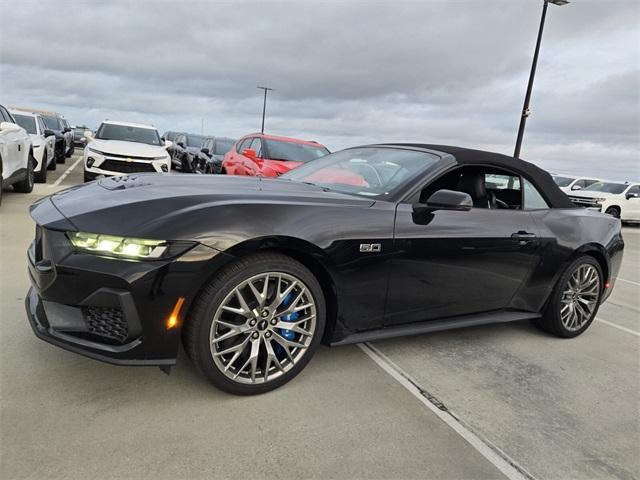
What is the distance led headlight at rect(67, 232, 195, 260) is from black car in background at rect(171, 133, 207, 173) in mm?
12845

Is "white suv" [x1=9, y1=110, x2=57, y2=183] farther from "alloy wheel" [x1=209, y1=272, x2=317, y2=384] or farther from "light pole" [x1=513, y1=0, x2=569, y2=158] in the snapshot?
"light pole" [x1=513, y1=0, x2=569, y2=158]

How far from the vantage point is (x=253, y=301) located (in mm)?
2424

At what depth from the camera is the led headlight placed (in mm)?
2148

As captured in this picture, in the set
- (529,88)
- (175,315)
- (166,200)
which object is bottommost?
(175,315)

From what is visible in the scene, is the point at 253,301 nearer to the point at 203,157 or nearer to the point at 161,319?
the point at 161,319

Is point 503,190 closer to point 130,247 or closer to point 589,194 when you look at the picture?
point 130,247

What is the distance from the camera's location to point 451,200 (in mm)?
2801

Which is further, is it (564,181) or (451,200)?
(564,181)

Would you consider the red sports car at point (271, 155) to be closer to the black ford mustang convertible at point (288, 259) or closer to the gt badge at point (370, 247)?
the black ford mustang convertible at point (288, 259)

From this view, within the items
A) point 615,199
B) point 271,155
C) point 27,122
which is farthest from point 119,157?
point 615,199

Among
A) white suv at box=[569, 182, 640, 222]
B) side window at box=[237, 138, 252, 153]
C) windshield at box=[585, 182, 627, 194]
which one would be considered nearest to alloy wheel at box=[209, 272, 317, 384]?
side window at box=[237, 138, 252, 153]

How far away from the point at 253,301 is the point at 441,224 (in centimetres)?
131

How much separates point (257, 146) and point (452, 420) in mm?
7718

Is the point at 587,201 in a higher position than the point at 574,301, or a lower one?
higher
